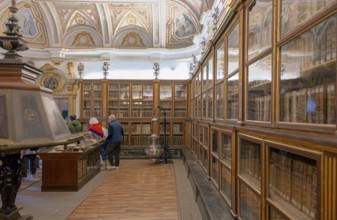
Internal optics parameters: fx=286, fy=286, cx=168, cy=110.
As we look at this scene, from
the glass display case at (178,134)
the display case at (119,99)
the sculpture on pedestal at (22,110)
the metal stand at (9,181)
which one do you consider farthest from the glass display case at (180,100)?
the sculpture on pedestal at (22,110)

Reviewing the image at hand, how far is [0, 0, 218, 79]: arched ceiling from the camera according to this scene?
11.6 m

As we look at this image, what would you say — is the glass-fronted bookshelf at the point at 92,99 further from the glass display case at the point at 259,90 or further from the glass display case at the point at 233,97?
the glass display case at the point at 259,90

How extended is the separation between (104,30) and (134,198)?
8710 mm

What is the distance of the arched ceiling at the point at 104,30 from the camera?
1155 cm

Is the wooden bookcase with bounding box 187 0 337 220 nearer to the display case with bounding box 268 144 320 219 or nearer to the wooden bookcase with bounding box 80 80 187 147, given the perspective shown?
the display case with bounding box 268 144 320 219

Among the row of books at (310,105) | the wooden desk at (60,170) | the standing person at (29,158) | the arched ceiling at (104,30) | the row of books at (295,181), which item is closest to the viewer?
the row of books at (310,105)

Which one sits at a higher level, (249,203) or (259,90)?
(259,90)

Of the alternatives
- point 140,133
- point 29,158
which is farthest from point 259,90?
point 140,133

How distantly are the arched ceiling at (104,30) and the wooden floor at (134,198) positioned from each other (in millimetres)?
6024

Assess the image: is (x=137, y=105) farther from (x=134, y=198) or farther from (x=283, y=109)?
(x=283, y=109)

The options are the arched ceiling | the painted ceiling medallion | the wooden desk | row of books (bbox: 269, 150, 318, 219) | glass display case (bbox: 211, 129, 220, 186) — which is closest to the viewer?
row of books (bbox: 269, 150, 318, 219)

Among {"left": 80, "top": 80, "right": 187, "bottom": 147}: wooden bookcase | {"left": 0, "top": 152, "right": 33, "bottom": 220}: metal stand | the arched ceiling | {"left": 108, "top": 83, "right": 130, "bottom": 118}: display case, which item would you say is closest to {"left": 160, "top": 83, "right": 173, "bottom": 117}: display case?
{"left": 80, "top": 80, "right": 187, "bottom": 147}: wooden bookcase

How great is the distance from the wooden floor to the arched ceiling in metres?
6.02

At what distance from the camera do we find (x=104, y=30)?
12164mm
